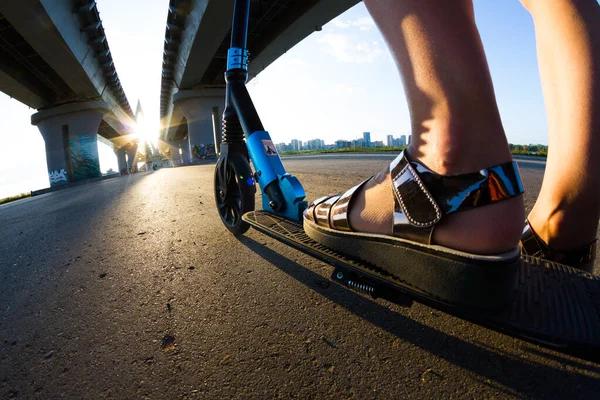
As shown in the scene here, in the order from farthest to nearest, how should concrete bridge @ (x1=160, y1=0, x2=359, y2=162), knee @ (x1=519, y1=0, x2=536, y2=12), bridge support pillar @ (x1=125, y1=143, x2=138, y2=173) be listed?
1. bridge support pillar @ (x1=125, y1=143, x2=138, y2=173)
2. concrete bridge @ (x1=160, y1=0, x2=359, y2=162)
3. knee @ (x1=519, y1=0, x2=536, y2=12)

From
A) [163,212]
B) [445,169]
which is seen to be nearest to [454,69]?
[445,169]

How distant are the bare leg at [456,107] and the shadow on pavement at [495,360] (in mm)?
279

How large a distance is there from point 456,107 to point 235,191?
1.67m

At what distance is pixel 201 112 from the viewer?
27.6 m

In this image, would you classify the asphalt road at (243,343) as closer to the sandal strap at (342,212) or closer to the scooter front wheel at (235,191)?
the sandal strap at (342,212)

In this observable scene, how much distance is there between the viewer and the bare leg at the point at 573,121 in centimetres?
94

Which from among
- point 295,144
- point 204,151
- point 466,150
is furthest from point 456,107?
point 295,144

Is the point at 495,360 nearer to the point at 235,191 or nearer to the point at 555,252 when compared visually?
the point at 555,252

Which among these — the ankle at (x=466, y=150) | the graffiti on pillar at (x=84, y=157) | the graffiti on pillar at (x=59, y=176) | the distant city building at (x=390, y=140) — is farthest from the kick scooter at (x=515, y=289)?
the distant city building at (x=390, y=140)

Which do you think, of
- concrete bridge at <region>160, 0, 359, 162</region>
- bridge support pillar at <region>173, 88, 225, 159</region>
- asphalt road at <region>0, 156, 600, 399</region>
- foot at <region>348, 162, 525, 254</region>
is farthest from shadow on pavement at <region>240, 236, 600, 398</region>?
bridge support pillar at <region>173, 88, 225, 159</region>

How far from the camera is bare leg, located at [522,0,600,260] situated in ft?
3.08

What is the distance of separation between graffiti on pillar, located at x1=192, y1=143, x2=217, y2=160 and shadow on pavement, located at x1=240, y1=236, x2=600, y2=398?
94.5 ft

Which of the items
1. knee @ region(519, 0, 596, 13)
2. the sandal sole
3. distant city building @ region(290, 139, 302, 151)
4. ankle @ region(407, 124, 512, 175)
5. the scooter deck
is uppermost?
distant city building @ region(290, 139, 302, 151)

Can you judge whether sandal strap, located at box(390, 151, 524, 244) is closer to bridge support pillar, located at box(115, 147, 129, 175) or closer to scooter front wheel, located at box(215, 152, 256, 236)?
scooter front wheel, located at box(215, 152, 256, 236)
